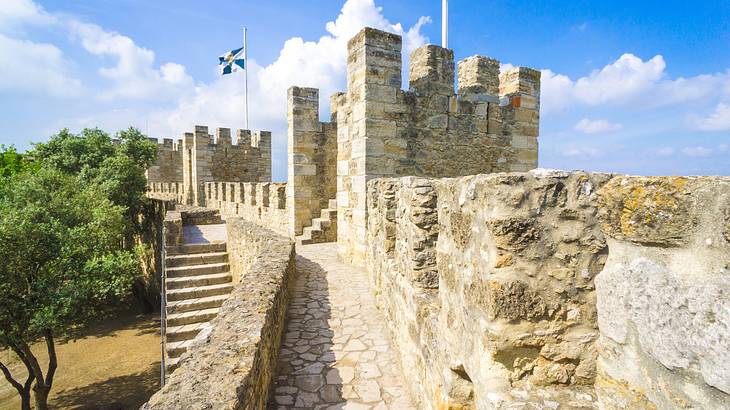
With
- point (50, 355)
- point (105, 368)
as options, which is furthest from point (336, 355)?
point (105, 368)

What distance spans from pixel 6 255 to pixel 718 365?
11.1 meters

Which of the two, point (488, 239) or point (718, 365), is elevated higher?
point (488, 239)

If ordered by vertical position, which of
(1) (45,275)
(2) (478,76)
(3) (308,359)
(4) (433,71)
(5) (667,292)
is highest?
(2) (478,76)

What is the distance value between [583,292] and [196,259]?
9.06 meters

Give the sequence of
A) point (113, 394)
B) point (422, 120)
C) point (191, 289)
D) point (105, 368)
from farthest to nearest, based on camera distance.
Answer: point (105, 368)
point (113, 394)
point (191, 289)
point (422, 120)

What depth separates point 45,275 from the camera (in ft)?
27.7


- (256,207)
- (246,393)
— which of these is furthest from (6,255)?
(246,393)

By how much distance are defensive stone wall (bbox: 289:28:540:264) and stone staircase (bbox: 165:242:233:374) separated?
10.0 ft

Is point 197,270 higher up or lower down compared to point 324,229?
lower down

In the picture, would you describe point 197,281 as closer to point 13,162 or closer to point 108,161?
point 108,161

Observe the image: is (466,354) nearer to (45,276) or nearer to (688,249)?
(688,249)

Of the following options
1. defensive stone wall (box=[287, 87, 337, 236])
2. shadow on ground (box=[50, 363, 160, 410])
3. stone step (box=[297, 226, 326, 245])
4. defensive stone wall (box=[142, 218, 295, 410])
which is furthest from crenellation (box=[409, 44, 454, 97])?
shadow on ground (box=[50, 363, 160, 410])

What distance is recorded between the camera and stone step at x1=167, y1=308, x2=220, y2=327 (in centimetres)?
750

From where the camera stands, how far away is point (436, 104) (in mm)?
7109
